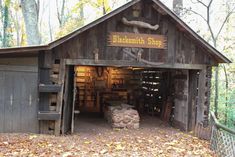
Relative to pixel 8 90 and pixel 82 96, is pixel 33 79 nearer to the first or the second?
pixel 8 90

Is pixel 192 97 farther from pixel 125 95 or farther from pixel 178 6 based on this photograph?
pixel 178 6

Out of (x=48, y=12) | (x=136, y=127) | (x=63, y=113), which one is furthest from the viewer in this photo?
(x=48, y=12)

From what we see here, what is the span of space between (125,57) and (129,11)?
1491mm

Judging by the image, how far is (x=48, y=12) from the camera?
32.3 m

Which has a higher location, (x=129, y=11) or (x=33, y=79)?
(x=129, y=11)

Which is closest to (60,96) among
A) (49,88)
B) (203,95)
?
(49,88)

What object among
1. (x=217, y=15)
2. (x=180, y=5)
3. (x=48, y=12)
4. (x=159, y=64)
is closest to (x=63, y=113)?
(x=159, y=64)

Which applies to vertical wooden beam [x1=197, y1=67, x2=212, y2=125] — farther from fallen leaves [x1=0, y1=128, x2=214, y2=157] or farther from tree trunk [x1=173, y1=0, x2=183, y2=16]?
tree trunk [x1=173, y1=0, x2=183, y2=16]

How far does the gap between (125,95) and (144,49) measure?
623 cm

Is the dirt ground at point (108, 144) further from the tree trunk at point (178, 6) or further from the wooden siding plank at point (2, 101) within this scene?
the tree trunk at point (178, 6)

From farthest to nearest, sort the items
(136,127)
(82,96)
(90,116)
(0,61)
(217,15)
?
(217,15) < (82,96) < (90,116) < (136,127) < (0,61)

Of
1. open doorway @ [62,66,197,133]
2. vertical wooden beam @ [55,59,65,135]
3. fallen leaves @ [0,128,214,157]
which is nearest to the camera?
fallen leaves @ [0,128,214,157]

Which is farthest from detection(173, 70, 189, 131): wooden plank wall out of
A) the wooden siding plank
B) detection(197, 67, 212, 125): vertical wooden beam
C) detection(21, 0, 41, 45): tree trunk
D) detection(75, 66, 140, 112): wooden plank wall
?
detection(21, 0, 41, 45): tree trunk

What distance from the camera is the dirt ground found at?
22.3 ft
